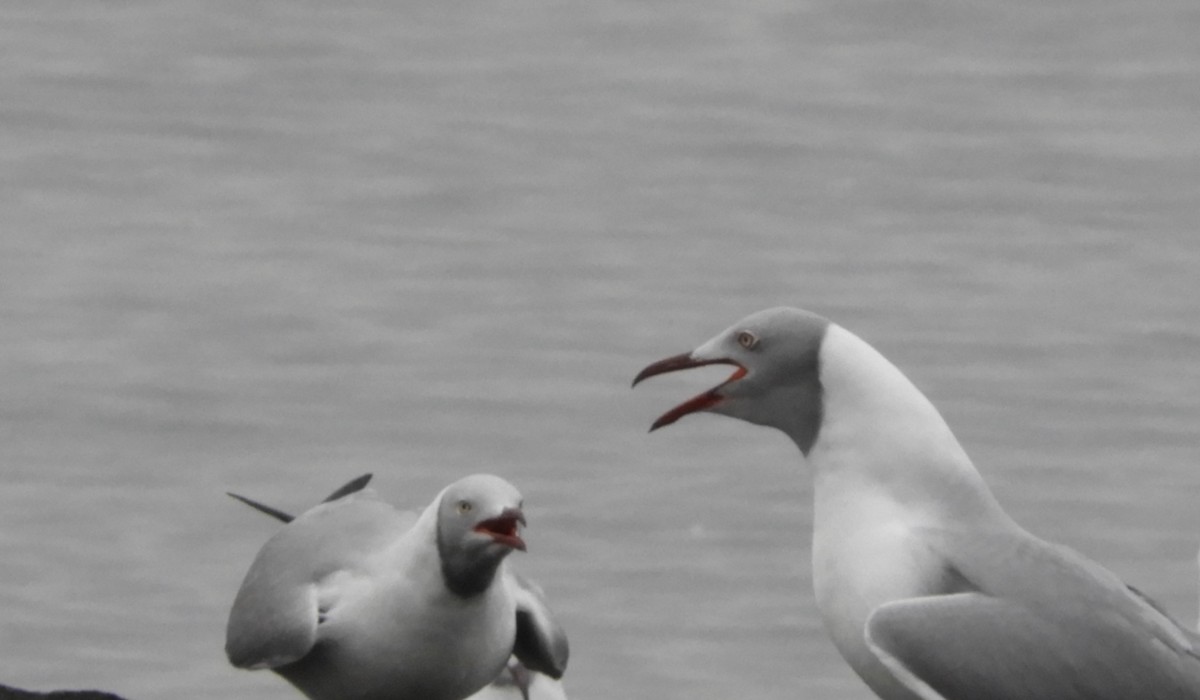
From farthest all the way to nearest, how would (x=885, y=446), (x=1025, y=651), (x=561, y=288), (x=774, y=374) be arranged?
1. (x=561, y=288)
2. (x=774, y=374)
3. (x=885, y=446)
4. (x=1025, y=651)

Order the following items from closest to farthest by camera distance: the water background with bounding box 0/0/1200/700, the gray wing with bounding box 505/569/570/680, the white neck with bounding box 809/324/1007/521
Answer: the white neck with bounding box 809/324/1007/521 < the gray wing with bounding box 505/569/570/680 < the water background with bounding box 0/0/1200/700

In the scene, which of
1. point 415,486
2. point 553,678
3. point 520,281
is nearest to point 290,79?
point 520,281

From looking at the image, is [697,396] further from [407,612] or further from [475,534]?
[407,612]

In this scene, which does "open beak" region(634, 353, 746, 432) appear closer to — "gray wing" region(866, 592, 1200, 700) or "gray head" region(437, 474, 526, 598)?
"gray head" region(437, 474, 526, 598)

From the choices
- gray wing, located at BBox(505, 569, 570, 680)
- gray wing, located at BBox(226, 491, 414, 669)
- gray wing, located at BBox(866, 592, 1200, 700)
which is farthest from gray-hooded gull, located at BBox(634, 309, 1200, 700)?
gray wing, located at BBox(226, 491, 414, 669)

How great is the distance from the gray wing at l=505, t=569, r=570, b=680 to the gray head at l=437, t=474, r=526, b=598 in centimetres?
53

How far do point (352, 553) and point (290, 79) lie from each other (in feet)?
77.1

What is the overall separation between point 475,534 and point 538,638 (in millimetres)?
752

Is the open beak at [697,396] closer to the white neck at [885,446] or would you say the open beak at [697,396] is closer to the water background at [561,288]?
the white neck at [885,446]

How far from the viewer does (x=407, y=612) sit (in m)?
7.67

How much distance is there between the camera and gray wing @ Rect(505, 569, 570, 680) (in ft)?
26.8

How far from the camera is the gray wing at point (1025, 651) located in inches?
272

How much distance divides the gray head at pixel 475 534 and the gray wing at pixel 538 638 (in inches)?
20.8

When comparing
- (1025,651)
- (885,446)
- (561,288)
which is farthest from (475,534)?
(561,288)
